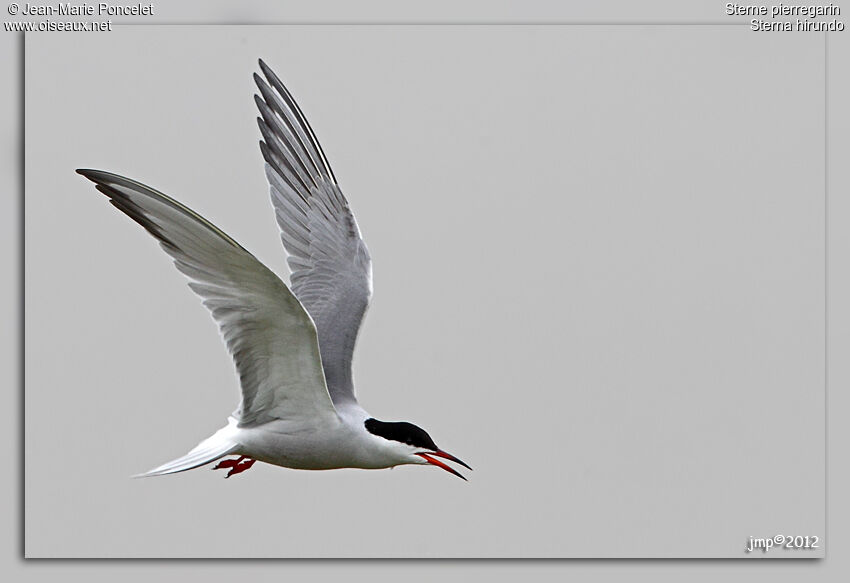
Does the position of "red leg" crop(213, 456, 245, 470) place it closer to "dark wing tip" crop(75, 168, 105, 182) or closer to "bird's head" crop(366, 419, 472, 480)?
"bird's head" crop(366, 419, 472, 480)

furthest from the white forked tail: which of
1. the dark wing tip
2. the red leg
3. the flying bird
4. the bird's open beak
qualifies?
the dark wing tip

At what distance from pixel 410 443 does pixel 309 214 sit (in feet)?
5.38

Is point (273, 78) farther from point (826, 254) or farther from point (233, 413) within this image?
point (826, 254)

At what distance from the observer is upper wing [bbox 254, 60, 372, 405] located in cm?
651

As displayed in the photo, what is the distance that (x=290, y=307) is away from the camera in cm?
498

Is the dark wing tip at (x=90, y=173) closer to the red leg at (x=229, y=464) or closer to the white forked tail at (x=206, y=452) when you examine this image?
the white forked tail at (x=206, y=452)

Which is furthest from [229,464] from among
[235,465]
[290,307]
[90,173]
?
[90,173]

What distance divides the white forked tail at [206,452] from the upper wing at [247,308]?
0.30 ft

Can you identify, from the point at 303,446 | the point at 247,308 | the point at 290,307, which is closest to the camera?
the point at 290,307

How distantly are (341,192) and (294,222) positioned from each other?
325 mm

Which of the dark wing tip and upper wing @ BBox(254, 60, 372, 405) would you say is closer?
the dark wing tip

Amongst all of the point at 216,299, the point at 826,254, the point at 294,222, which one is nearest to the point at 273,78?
the point at 294,222

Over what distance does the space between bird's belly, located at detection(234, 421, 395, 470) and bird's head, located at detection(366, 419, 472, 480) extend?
9cm

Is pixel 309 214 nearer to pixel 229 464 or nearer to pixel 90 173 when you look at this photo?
pixel 229 464
